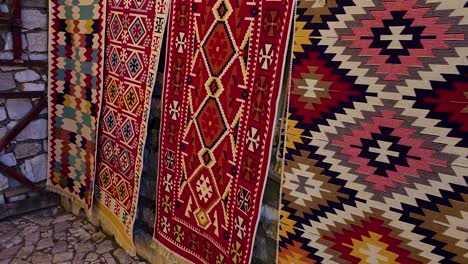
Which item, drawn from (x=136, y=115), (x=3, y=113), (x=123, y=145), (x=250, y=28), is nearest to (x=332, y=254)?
(x=250, y=28)

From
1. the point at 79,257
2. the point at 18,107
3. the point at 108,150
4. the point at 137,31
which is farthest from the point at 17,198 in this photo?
the point at 137,31

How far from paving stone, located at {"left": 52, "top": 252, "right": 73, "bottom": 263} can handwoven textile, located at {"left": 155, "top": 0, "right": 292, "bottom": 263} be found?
38.6 inches

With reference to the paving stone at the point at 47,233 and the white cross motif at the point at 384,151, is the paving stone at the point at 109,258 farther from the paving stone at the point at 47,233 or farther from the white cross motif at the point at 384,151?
the white cross motif at the point at 384,151

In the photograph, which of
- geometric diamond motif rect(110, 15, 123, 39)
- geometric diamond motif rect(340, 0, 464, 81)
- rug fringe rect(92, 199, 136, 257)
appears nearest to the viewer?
geometric diamond motif rect(340, 0, 464, 81)

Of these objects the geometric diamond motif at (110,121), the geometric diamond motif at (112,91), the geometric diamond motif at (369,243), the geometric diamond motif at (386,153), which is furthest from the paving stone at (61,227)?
the geometric diamond motif at (386,153)

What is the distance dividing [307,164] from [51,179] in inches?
114

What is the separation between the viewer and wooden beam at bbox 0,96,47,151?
3265 mm

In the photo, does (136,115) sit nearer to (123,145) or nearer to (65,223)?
(123,145)

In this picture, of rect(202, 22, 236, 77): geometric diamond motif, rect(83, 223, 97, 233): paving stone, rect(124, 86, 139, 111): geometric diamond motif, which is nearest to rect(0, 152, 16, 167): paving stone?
rect(83, 223, 97, 233): paving stone

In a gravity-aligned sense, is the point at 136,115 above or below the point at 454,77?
below

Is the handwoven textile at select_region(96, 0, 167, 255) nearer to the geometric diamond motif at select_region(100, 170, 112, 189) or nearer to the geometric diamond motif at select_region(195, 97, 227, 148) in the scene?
the geometric diamond motif at select_region(100, 170, 112, 189)

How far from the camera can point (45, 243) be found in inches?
120

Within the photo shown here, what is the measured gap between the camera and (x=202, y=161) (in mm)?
2039

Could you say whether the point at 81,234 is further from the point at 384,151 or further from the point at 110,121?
the point at 384,151
